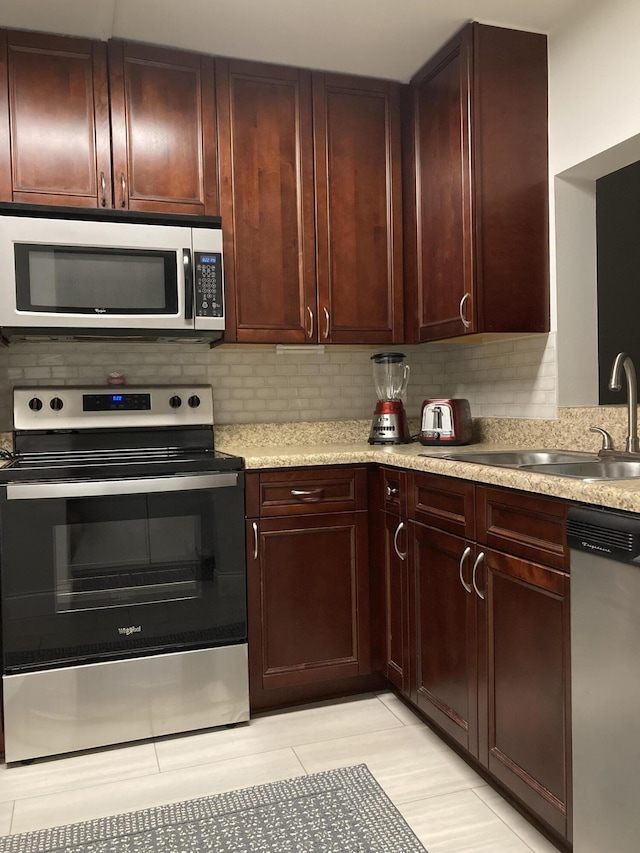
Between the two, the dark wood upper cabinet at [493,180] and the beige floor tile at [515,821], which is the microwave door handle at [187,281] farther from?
the beige floor tile at [515,821]

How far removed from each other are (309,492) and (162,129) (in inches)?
57.1

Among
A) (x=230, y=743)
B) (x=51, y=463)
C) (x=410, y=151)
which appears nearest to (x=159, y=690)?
(x=230, y=743)

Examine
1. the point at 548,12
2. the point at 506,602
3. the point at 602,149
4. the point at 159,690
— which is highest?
the point at 548,12

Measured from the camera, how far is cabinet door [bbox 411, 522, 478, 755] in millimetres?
1952

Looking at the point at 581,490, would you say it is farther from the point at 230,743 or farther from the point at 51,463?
the point at 51,463

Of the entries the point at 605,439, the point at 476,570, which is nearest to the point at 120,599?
the point at 476,570

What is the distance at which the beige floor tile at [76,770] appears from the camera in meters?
2.04

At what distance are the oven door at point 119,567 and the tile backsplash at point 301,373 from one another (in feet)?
2.15

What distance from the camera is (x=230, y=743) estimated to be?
2.28 meters

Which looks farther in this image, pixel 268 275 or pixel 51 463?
pixel 268 275

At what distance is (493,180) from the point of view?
246 centimetres

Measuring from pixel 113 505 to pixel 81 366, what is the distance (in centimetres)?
76

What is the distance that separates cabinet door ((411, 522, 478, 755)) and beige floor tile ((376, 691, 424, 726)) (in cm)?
14

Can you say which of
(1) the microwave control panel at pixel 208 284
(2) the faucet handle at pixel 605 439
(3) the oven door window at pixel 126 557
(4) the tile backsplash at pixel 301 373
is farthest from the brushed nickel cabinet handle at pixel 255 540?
(2) the faucet handle at pixel 605 439
